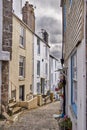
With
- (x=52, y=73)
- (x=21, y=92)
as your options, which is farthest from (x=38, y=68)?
(x=52, y=73)

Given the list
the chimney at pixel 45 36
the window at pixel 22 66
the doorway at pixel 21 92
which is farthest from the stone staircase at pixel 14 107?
the chimney at pixel 45 36

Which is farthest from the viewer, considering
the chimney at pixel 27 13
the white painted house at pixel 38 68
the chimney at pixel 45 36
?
the chimney at pixel 45 36

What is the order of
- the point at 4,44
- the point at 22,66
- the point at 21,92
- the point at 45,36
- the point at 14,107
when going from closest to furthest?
1. the point at 4,44
2. the point at 14,107
3. the point at 21,92
4. the point at 22,66
5. the point at 45,36

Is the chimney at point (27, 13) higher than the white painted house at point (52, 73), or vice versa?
the chimney at point (27, 13)

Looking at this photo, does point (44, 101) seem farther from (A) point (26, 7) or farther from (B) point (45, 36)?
(B) point (45, 36)

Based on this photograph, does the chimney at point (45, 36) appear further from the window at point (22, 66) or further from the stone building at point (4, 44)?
the stone building at point (4, 44)

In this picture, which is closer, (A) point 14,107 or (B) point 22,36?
(A) point 14,107

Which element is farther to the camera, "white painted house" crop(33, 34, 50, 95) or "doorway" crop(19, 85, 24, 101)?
"white painted house" crop(33, 34, 50, 95)

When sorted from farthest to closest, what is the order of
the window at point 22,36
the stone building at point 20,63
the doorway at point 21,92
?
1. the doorway at point 21,92
2. the window at point 22,36
3. the stone building at point 20,63

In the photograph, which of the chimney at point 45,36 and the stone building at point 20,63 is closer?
the stone building at point 20,63

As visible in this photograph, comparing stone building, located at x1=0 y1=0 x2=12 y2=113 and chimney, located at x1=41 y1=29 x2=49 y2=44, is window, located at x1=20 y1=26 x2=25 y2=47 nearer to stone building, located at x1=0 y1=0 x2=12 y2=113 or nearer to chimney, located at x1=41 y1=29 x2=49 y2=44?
stone building, located at x1=0 y1=0 x2=12 y2=113

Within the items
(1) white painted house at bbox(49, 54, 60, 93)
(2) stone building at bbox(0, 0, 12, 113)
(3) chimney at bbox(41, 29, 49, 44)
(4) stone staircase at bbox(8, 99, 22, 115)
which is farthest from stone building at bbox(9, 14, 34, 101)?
(1) white painted house at bbox(49, 54, 60, 93)

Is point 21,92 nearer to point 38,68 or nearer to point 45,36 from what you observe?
point 38,68

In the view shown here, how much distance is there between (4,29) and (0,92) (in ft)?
10.9
